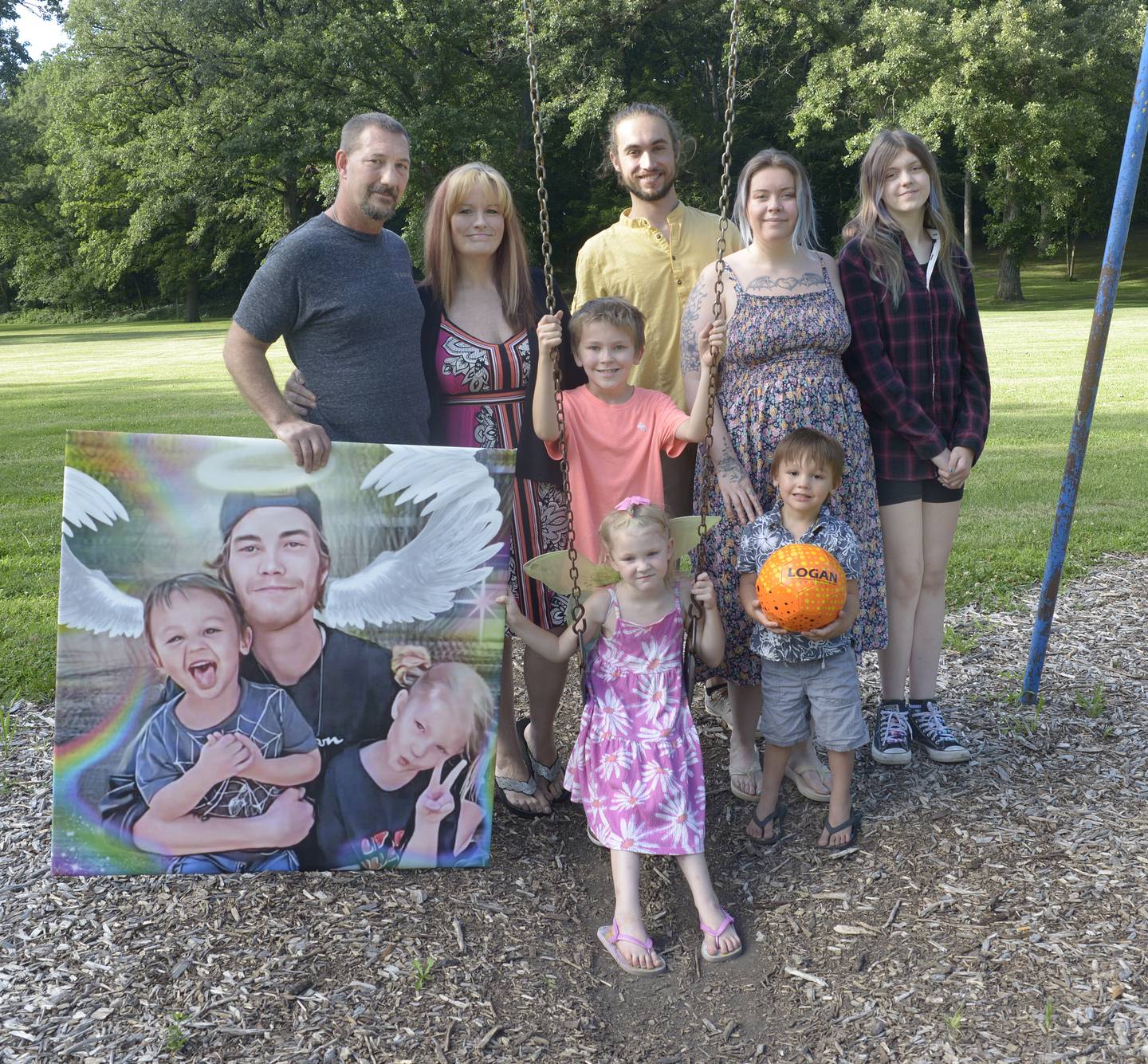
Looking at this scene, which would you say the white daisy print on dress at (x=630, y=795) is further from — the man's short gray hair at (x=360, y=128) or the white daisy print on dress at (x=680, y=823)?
the man's short gray hair at (x=360, y=128)

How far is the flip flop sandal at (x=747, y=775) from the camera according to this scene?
421 cm

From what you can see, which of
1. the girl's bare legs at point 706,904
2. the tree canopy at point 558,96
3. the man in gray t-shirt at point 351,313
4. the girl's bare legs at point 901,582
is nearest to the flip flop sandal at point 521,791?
the girl's bare legs at point 706,904

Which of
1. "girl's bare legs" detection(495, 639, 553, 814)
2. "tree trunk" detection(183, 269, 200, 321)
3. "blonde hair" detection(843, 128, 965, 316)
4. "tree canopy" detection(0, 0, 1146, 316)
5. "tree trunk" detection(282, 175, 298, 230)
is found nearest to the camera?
"blonde hair" detection(843, 128, 965, 316)

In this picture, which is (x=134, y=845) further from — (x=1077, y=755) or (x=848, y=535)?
(x=1077, y=755)

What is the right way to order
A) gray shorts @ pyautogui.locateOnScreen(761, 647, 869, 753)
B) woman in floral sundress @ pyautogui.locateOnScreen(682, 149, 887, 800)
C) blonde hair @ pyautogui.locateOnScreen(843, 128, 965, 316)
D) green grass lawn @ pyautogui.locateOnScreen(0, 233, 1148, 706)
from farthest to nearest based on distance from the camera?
green grass lawn @ pyautogui.locateOnScreen(0, 233, 1148, 706) < blonde hair @ pyautogui.locateOnScreen(843, 128, 965, 316) < woman in floral sundress @ pyautogui.locateOnScreen(682, 149, 887, 800) < gray shorts @ pyautogui.locateOnScreen(761, 647, 869, 753)

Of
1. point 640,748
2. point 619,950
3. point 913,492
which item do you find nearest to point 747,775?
point 640,748

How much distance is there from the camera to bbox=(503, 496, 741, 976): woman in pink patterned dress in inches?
134

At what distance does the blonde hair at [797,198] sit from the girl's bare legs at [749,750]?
64.1 inches

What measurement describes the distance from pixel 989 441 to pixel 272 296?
380 inches

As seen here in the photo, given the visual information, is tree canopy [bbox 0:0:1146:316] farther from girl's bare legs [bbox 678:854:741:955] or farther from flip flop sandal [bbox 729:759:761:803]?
girl's bare legs [bbox 678:854:741:955]

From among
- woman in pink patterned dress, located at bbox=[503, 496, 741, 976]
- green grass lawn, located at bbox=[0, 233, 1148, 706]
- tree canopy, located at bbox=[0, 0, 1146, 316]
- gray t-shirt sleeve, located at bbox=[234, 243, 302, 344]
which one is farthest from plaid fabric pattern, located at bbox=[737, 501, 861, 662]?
tree canopy, located at bbox=[0, 0, 1146, 316]

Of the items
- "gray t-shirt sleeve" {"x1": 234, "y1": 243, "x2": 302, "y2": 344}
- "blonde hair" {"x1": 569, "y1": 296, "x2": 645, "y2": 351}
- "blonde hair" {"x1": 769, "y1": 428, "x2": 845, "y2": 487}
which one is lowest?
"blonde hair" {"x1": 769, "y1": 428, "x2": 845, "y2": 487}

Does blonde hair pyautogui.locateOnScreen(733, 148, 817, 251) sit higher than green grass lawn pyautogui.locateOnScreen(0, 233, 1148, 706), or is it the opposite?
blonde hair pyautogui.locateOnScreen(733, 148, 817, 251)

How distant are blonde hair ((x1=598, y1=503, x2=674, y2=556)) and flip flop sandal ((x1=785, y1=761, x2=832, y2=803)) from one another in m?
1.25
